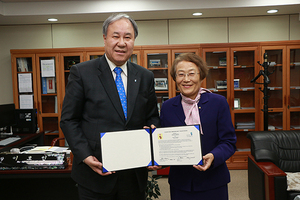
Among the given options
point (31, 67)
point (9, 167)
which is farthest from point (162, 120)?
point (31, 67)

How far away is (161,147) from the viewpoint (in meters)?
1.32

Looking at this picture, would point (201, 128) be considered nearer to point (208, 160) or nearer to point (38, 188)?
point (208, 160)

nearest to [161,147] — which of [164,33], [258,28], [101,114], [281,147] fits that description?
[101,114]

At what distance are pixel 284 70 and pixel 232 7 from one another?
1.50m

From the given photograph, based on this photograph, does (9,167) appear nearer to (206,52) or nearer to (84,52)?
(84,52)

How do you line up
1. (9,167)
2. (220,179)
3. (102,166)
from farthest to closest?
1. (9,167)
2. (220,179)
3. (102,166)

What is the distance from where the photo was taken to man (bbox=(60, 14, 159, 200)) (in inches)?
51.3

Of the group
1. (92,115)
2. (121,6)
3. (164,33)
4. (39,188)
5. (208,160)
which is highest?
(121,6)

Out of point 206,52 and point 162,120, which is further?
point 206,52

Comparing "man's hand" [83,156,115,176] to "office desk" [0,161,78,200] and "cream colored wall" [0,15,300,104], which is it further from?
"cream colored wall" [0,15,300,104]

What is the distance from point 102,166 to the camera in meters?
1.23

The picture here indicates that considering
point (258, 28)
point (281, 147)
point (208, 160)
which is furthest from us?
point (258, 28)

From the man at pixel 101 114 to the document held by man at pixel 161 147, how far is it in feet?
0.33

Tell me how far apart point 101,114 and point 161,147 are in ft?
Answer: 1.29
